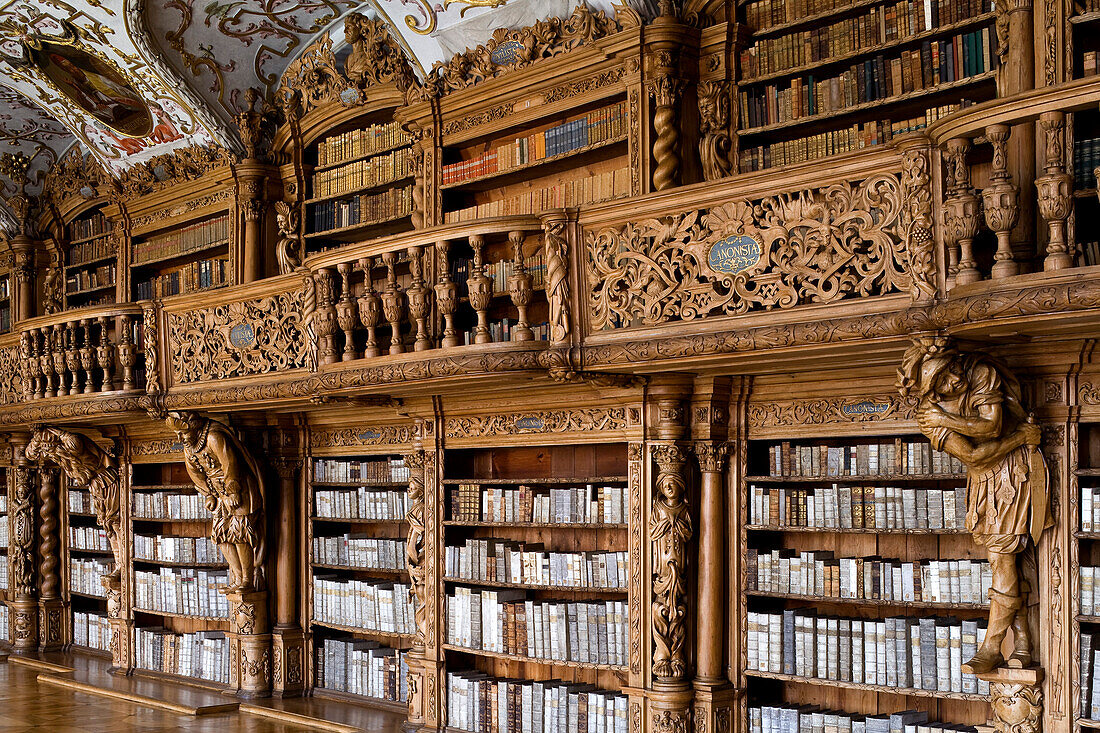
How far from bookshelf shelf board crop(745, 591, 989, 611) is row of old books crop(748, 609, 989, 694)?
0.06m

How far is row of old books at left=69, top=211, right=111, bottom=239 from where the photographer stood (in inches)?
409

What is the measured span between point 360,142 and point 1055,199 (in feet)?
16.5

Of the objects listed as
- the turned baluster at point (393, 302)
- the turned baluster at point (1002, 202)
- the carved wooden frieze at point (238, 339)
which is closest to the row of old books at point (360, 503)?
the carved wooden frieze at point (238, 339)

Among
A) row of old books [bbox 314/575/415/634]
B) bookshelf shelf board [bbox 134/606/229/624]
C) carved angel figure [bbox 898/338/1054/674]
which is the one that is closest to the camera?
carved angel figure [bbox 898/338/1054/674]

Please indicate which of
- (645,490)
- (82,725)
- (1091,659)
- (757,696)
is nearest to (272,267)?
(82,725)

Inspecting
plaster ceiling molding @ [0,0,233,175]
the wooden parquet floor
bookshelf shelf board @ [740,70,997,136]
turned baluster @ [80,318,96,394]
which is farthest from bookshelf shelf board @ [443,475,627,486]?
plaster ceiling molding @ [0,0,233,175]

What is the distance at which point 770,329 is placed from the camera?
4770 millimetres

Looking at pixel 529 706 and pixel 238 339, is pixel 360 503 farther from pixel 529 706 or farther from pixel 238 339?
pixel 529 706

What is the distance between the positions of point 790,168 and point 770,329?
0.65m

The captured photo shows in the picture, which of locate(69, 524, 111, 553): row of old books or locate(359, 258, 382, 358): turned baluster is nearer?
locate(359, 258, 382, 358): turned baluster

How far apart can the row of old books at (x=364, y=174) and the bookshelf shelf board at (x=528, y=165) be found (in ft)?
1.69

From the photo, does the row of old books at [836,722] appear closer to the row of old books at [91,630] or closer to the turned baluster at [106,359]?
the turned baluster at [106,359]

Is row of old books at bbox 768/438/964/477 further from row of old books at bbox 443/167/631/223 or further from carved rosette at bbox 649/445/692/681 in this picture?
row of old books at bbox 443/167/631/223

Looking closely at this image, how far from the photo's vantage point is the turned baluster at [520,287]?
5547mm
